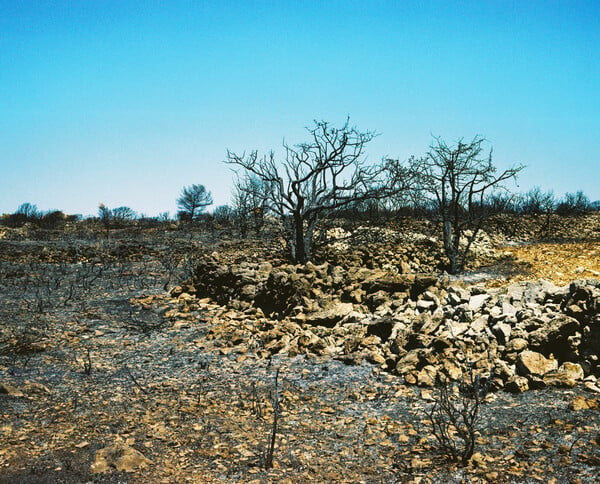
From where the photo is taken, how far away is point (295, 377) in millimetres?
5461

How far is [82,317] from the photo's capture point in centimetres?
791

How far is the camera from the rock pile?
194 inches

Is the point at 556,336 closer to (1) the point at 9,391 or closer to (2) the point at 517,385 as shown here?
(2) the point at 517,385

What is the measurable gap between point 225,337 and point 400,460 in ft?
12.8

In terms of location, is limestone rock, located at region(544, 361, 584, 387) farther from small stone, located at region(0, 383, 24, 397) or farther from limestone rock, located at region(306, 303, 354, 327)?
small stone, located at region(0, 383, 24, 397)

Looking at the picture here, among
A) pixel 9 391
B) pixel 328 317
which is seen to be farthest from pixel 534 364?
pixel 9 391

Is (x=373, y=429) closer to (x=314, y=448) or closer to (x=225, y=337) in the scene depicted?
(x=314, y=448)

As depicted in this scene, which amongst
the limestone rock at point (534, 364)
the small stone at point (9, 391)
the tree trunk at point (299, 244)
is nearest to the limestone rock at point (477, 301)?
the limestone rock at point (534, 364)

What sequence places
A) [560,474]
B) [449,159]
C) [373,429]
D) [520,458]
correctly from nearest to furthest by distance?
1. [560,474]
2. [520,458]
3. [373,429]
4. [449,159]

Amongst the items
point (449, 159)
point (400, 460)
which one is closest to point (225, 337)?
point (400, 460)

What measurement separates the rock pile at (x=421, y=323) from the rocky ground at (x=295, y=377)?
0.03m

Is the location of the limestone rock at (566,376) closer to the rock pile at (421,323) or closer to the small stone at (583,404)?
the rock pile at (421,323)

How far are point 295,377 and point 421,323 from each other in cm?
201

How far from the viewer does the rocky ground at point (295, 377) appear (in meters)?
3.40
